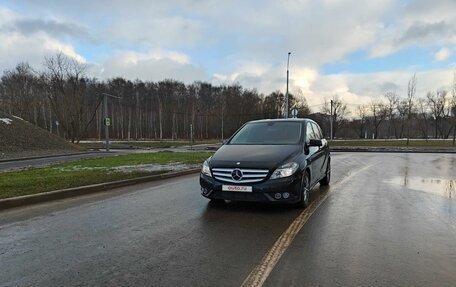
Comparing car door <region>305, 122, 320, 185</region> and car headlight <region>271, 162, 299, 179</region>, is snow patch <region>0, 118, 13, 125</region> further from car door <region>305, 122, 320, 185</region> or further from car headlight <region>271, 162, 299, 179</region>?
car headlight <region>271, 162, 299, 179</region>

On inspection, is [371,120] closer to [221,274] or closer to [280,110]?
[280,110]

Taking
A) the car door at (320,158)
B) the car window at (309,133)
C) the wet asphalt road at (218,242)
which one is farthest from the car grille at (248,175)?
the car door at (320,158)

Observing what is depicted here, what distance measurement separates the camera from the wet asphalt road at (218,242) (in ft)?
12.9

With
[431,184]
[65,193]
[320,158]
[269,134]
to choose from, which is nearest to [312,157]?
[269,134]

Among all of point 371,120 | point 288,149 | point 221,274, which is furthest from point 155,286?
point 371,120

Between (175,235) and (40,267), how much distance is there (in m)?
1.79

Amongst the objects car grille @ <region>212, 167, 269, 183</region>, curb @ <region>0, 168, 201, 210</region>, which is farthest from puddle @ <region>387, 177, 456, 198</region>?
curb @ <region>0, 168, 201, 210</region>

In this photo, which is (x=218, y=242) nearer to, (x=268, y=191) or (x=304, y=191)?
(x=268, y=191)

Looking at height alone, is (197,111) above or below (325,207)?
above

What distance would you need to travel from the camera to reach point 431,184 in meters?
10.6

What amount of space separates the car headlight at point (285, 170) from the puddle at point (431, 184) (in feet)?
14.3

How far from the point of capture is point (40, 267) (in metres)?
4.17

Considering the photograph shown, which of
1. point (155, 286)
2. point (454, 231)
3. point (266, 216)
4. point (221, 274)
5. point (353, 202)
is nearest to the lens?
point (155, 286)

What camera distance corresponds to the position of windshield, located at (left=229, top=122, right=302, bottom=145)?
25.9 feet
